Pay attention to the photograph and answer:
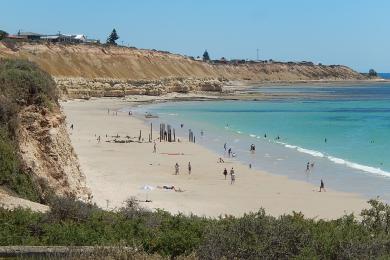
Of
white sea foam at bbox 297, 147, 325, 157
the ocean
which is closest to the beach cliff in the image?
the ocean

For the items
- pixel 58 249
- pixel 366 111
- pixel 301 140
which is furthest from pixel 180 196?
pixel 366 111

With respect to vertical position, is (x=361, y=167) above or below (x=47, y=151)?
below

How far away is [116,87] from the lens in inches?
3696

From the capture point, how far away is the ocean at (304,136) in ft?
96.3

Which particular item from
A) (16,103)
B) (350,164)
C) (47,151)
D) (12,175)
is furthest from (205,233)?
(350,164)

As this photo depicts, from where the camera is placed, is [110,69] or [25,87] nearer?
[25,87]

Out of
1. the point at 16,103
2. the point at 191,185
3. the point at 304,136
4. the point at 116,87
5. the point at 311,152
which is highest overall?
the point at 16,103

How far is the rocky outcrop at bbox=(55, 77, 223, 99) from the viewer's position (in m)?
82.2

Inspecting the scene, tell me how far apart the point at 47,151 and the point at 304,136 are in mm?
33744

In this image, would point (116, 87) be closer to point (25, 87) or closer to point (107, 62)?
point (107, 62)

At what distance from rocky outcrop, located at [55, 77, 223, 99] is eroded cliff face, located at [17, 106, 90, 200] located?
56.8 meters

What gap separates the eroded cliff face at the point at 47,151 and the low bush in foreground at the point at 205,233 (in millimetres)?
5431

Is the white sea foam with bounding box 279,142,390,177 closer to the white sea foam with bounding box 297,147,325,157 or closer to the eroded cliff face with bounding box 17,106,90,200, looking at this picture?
the white sea foam with bounding box 297,147,325,157

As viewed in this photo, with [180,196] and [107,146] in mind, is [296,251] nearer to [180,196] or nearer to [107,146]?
[180,196]
